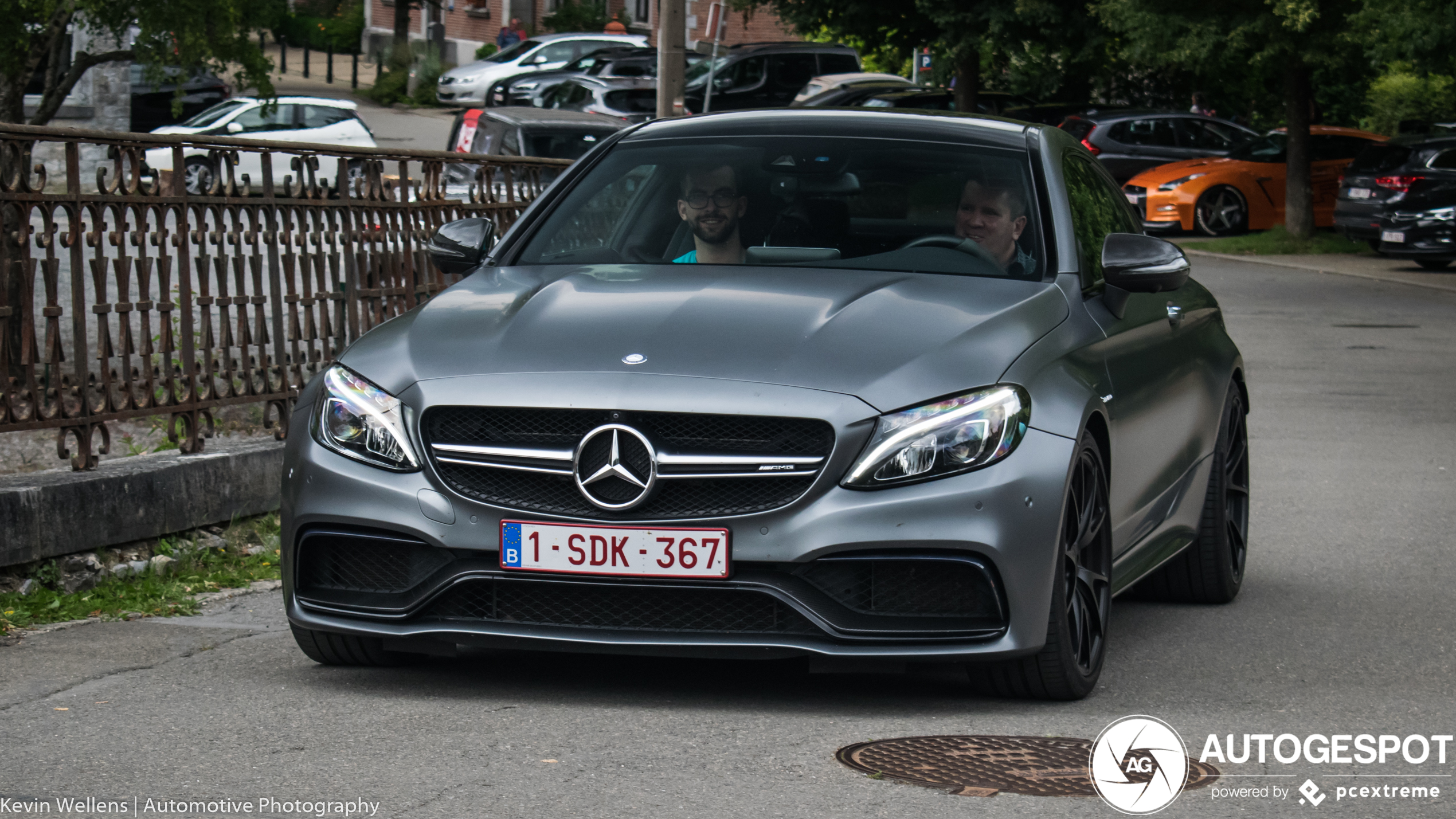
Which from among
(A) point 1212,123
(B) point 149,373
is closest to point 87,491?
(B) point 149,373

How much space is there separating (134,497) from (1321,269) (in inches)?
860

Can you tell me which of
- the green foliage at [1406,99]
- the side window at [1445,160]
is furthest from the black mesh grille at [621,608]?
the green foliage at [1406,99]

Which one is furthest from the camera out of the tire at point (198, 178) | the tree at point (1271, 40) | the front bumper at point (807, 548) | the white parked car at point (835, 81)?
the white parked car at point (835, 81)

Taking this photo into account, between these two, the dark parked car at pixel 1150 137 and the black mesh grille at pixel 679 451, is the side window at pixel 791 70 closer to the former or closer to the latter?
the dark parked car at pixel 1150 137

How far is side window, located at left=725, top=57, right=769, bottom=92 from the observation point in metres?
44.0

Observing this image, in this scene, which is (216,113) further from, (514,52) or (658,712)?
(658,712)

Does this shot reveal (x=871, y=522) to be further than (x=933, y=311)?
No

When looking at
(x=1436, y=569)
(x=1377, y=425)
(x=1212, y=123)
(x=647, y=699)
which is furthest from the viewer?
(x=1212, y=123)

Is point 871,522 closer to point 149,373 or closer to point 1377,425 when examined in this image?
point 149,373

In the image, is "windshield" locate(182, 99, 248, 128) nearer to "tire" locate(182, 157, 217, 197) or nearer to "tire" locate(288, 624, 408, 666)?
"tire" locate(182, 157, 217, 197)

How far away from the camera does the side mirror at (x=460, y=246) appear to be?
6.09 meters

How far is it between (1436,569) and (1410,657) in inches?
72.5

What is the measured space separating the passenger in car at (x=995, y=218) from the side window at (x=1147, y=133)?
27192mm

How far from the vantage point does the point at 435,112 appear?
50.5 m
